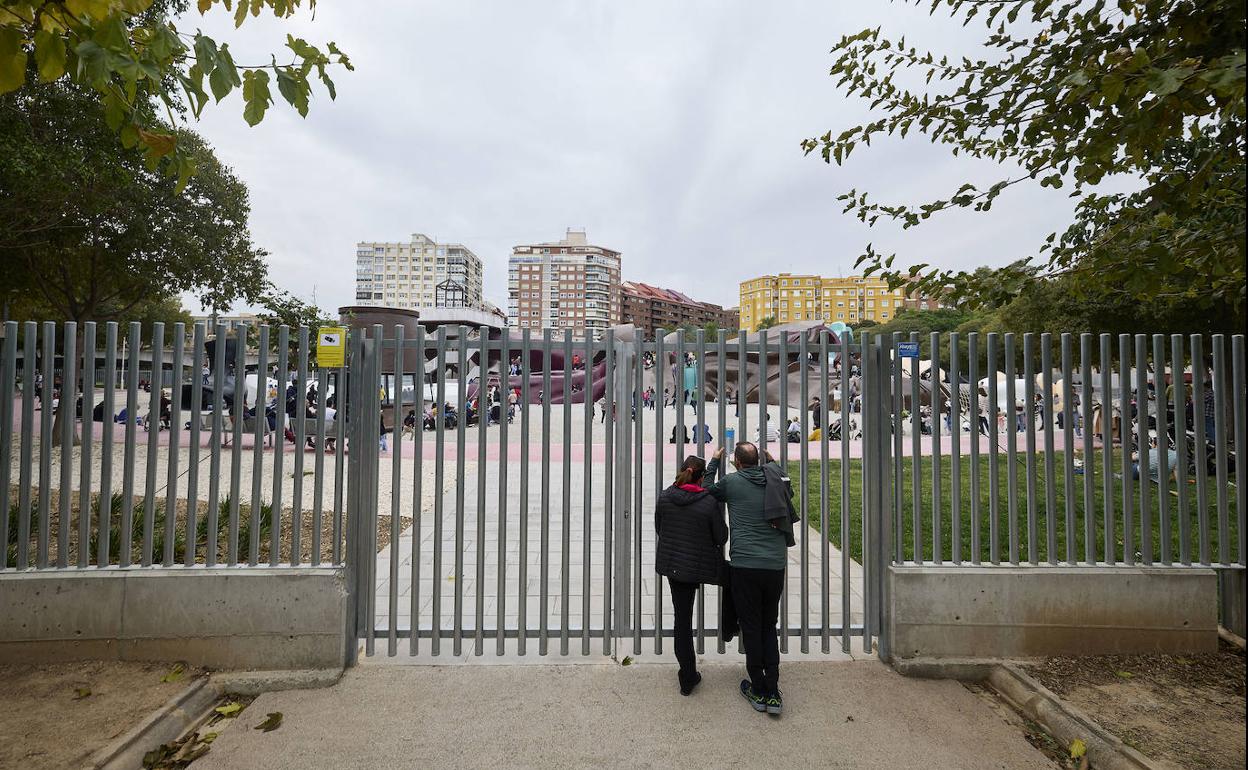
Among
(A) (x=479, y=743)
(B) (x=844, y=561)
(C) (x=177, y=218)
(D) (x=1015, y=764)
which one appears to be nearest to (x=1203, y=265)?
(B) (x=844, y=561)

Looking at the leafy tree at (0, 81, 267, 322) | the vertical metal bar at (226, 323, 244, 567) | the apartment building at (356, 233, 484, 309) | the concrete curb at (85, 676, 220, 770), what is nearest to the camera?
the concrete curb at (85, 676, 220, 770)

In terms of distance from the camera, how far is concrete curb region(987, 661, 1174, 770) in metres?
3.29

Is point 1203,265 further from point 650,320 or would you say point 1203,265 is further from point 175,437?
point 650,320

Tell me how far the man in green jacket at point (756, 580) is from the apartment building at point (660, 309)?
134 m

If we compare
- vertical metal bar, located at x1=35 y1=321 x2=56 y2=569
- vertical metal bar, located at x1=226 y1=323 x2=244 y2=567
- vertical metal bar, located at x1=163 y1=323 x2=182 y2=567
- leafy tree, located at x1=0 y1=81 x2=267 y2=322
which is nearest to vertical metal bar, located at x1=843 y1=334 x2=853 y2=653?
vertical metal bar, located at x1=226 y1=323 x2=244 y2=567

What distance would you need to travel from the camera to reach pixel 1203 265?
370 centimetres

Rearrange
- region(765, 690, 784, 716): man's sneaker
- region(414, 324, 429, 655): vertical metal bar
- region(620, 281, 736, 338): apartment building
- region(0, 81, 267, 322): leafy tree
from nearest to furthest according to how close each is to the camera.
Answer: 1. region(765, 690, 784, 716): man's sneaker
2. region(414, 324, 429, 655): vertical metal bar
3. region(0, 81, 267, 322): leafy tree
4. region(620, 281, 736, 338): apartment building

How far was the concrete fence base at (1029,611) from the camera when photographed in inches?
170

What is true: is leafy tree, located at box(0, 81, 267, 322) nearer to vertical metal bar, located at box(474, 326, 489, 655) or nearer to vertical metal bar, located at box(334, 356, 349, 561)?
vertical metal bar, located at box(334, 356, 349, 561)

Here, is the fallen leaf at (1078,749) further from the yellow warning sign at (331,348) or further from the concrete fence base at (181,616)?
the yellow warning sign at (331,348)

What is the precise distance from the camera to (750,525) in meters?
3.89

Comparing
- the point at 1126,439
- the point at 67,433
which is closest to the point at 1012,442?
the point at 1126,439

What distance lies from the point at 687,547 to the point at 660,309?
149 meters

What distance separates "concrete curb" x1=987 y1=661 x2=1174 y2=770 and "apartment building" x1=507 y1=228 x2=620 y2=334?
5071 inches
